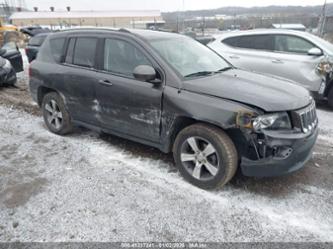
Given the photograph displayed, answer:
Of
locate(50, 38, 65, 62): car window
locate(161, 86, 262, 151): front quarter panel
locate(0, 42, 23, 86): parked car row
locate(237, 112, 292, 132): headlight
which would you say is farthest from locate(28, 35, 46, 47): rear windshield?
locate(237, 112, 292, 132): headlight

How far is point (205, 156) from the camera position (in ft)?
10.2

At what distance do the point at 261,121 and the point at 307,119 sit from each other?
661 mm

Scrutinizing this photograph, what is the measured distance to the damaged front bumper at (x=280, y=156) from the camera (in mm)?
2764

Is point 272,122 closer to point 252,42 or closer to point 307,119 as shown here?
point 307,119

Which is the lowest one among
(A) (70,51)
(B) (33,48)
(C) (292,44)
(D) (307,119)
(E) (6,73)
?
(E) (6,73)

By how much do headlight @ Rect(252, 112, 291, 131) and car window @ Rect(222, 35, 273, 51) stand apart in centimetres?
430

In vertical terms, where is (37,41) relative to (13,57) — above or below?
above

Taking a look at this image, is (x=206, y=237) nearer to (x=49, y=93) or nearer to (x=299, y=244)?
(x=299, y=244)

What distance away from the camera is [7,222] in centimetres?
269

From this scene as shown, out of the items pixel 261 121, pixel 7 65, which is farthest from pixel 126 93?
pixel 7 65

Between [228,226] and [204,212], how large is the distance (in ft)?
0.94

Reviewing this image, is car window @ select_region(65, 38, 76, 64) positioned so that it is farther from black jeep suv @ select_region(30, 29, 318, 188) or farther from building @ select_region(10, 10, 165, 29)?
building @ select_region(10, 10, 165, 29)

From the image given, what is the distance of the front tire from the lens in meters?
2.93

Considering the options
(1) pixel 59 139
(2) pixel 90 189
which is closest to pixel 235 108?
(2) pixel 90 189
